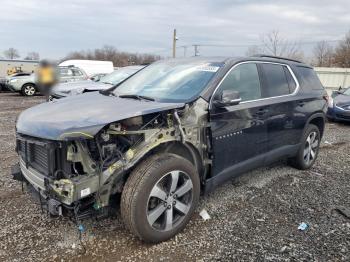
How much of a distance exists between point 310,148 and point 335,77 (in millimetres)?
15770

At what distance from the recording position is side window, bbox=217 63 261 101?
3.92 meters

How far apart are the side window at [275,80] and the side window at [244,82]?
0.73ft

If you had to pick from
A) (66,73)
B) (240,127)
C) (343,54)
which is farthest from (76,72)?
(343,54)

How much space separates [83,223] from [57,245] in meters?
0.44

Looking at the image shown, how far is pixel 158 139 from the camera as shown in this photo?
320 centimetres

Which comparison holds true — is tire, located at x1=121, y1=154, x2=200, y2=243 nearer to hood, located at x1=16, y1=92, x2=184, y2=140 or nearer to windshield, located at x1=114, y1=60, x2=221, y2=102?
hood, located at x1=16, y1=92, x2=184, y2=140

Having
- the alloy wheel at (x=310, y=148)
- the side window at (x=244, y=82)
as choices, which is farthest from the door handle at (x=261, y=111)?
the alloy wheel at (x=310, y=148)

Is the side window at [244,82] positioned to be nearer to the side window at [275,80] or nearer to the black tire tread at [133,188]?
the side window at [275,80]

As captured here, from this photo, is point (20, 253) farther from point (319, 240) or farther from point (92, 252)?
point (319, 240)

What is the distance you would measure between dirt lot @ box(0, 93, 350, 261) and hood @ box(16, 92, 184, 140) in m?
1.09

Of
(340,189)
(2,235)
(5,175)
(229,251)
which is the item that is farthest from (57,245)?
(340,189)

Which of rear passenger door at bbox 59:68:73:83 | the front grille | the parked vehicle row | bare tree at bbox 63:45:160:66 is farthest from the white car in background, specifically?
bare tree at bbox 63:45:160:66

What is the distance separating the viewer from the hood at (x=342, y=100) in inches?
420

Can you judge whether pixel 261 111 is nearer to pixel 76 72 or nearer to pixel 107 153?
pixel 107 153
